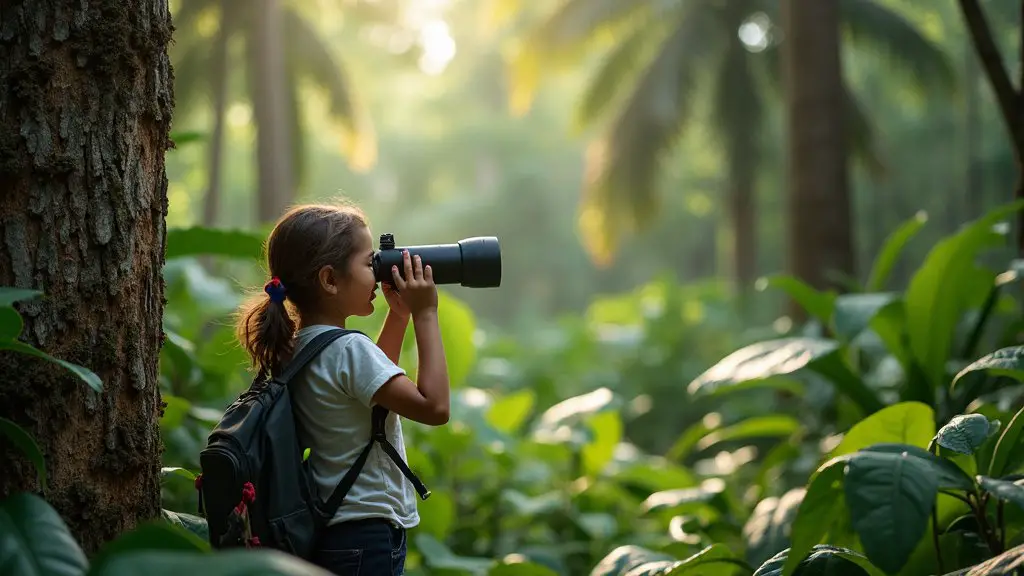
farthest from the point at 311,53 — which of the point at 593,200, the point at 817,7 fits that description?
the point at 817,7

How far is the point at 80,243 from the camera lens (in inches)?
70.9

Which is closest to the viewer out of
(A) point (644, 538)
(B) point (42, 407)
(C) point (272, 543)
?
(B) point (42, 407)

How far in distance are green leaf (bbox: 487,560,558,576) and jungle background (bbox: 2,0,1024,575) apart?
0.69 ft

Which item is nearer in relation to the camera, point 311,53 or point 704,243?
point 311,53

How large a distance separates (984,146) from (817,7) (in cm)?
1115

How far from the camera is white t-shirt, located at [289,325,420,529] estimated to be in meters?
1.95

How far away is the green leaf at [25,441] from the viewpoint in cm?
163

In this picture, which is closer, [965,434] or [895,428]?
[965,434]

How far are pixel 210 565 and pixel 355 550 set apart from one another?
34.6 inches

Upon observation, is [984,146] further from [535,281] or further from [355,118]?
[535,281]

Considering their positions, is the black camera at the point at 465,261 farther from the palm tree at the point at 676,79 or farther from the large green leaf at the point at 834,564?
the palm tree at the point at 676,79

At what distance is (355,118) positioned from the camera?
47.8 feet

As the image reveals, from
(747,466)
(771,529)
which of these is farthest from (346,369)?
(747,466)

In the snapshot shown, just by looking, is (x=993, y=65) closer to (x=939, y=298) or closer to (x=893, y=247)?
(x=893, y=247)
